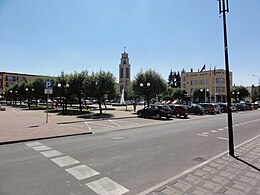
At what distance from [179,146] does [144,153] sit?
2.02 m

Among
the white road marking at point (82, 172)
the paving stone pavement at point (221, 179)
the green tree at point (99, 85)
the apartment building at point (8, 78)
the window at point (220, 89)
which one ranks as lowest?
the paving stone pavement at point (221, 179)

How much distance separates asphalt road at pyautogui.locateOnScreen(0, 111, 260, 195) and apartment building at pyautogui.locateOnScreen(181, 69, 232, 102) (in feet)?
229

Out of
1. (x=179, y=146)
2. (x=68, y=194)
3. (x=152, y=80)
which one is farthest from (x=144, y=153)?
(x=152, y=80)

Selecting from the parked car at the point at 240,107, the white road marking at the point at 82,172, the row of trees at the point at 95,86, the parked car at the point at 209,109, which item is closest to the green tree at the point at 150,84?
the row of trees at the point at 95,86

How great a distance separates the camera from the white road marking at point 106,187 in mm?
4691

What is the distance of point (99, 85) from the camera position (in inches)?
1081

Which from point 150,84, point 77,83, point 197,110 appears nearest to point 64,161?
point 77,83

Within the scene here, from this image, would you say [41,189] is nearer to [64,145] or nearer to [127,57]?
[64,145]

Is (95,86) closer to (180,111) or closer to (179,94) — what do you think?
(180,111)

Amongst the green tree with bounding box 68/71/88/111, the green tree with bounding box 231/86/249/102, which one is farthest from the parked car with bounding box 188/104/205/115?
the green tree with bounding box 231/86/249/102

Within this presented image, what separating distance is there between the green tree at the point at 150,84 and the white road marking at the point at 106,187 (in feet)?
94.6

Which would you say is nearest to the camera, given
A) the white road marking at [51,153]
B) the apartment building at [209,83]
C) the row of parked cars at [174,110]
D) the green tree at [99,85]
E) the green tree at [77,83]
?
the white road marking at [51,153]

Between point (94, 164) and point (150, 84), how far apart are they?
28.1 metres

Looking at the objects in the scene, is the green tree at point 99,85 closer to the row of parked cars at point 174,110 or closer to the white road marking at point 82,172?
the row of parked cars at point 174,110
